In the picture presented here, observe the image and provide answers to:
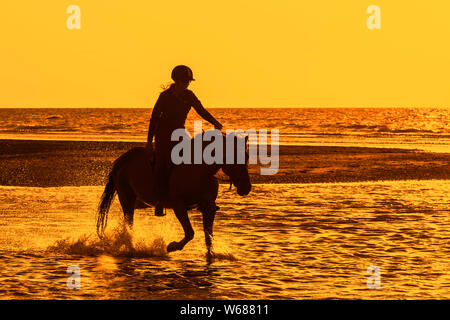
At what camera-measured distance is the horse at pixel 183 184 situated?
34.5 ft

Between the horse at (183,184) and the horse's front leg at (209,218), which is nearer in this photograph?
the horse at (183,184)

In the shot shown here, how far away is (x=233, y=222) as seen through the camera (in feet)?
47.6

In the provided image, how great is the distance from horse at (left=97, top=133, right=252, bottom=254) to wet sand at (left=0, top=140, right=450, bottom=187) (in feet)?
33.8

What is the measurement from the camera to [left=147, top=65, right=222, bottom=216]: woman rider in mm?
10867

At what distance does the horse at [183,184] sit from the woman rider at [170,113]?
163 millimetres

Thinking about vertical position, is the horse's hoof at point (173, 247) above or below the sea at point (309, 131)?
above

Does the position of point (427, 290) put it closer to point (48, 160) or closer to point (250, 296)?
point (250, 296)

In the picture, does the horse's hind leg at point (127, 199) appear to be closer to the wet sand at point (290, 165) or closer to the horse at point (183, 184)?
the horse at point (183, 184)

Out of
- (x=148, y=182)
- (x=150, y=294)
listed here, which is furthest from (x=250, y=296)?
(x=148, y=182)

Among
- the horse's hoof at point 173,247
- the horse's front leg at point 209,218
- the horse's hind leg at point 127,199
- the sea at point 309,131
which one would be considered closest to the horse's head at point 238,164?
the horse's front leg at point 209,218

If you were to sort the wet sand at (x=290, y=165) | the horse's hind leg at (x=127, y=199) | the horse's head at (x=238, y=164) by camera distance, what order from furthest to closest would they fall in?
the wet sand at (x=290, y=165) → the horse's hind leg at (x=127, y=199) → the horse's head at (x=238, y=164)

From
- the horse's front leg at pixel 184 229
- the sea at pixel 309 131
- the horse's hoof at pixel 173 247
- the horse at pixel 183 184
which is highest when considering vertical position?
the horse at pixel 183 184

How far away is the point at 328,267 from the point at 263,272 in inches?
34.6
